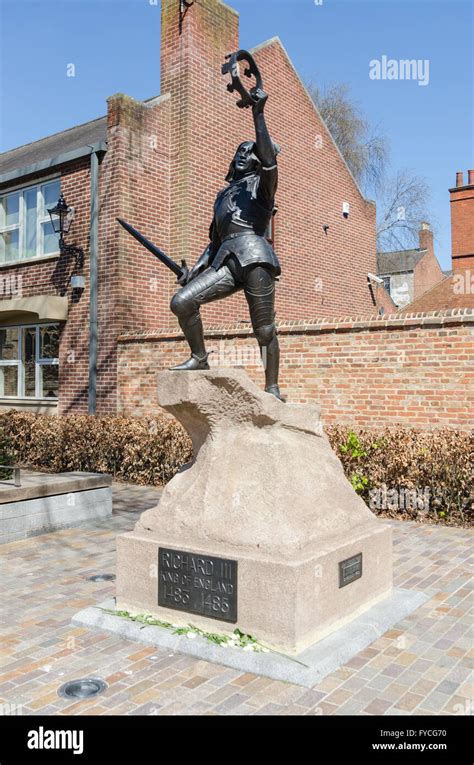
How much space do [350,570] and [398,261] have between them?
32.4 m

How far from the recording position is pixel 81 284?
1298 centimetres

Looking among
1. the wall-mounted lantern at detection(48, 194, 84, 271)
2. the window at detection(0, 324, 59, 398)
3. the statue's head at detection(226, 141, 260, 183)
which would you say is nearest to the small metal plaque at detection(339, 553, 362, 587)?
the statue's head at detection(226, 141, 260, 183)

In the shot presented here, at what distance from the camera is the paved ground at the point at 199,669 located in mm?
3393

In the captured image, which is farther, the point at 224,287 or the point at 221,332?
the point at 221,332

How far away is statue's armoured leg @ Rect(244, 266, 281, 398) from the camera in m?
4.94

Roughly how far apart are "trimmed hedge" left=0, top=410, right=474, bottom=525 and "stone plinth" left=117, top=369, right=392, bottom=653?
321 cm

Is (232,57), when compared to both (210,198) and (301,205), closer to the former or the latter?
(210,198)

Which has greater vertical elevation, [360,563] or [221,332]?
[221,332]

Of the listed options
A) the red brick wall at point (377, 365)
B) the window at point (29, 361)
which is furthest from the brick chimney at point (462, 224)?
the window at point (29, 361)

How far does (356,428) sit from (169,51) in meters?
8.69

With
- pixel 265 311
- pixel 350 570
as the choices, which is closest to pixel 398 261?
pixel 265 311

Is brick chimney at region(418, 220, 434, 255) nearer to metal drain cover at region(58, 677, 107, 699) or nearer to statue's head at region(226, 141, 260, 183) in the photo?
statue's head at region(226, 141, 260, 183)

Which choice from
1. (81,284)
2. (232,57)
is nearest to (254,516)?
(232,57)

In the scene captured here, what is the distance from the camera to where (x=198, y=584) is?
430 centimetres
